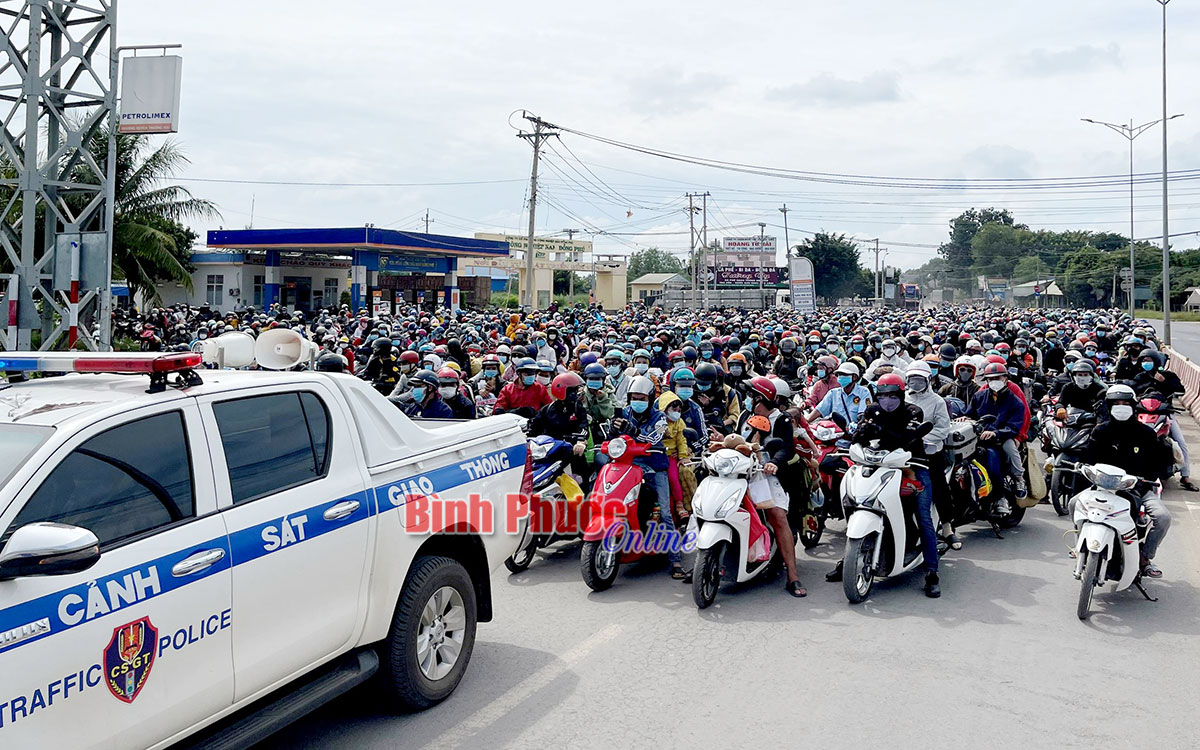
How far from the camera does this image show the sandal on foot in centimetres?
752

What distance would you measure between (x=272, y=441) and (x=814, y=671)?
3.40m

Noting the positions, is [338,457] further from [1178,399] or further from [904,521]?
[1178,399]

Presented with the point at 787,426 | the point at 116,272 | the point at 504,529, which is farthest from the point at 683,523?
the point at 116,272

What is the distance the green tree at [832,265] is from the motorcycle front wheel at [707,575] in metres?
95.3

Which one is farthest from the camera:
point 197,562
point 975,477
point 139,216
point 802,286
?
point 802,286

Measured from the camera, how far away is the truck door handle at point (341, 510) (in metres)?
4.53

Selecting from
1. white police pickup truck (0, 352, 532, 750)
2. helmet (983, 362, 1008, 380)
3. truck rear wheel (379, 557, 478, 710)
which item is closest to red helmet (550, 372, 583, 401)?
white police pickup truck (0, 352, 532, 750)

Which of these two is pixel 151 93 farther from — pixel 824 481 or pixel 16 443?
pixel 16 443

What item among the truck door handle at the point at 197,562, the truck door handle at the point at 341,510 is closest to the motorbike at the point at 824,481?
the truck door handle at the point at 341,510

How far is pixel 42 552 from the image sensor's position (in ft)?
9.84

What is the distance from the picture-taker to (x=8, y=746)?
304 centimetres

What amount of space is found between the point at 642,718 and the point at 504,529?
1356 mm

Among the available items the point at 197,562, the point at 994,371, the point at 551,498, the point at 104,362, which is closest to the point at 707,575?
the point at 551,498

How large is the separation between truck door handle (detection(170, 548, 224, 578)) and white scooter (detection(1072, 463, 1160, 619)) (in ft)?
18.6
